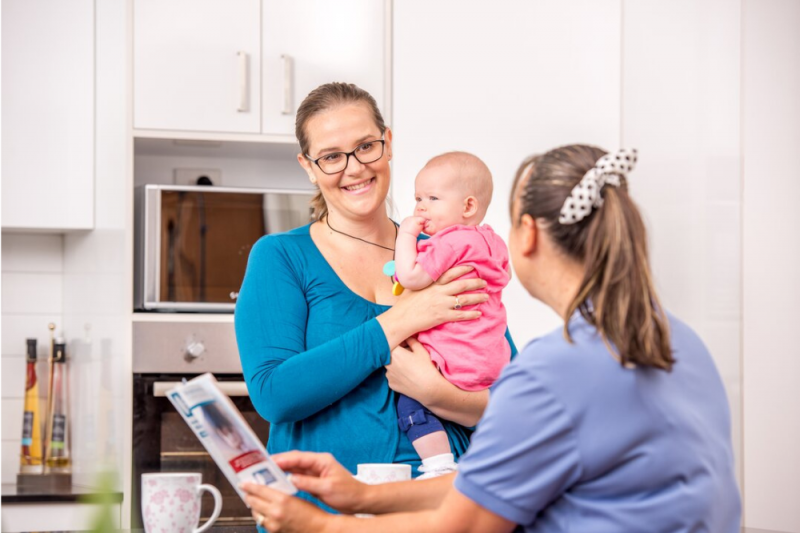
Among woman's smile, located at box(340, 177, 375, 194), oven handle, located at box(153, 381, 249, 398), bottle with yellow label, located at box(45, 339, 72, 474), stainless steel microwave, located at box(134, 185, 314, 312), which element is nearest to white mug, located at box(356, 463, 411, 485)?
woman's smile, located at box(340, 177, 375, 194)

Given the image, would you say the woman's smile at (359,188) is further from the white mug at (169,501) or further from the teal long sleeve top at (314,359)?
the white mug at (169,501)

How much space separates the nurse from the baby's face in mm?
500

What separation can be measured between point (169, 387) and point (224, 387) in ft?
0.51

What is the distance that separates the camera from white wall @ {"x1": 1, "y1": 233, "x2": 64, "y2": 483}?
3064 mm

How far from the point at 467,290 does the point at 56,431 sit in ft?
6.80

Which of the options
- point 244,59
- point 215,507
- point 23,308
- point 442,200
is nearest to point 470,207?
point 442,200

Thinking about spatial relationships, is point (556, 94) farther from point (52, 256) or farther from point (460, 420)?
point (52, 256)

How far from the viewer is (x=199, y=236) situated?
264 centimetres

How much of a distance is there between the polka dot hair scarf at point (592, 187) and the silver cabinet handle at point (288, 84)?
6.18ft

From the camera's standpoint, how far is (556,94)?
2.69 m

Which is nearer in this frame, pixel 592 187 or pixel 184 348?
pixel 592 187

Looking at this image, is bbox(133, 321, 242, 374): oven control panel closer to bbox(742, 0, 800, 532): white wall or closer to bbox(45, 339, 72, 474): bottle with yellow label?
bbox(45, 339, 72, 474): bottle with yellow label

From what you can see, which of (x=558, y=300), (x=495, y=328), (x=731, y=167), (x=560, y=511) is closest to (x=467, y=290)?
(x=495, y=328)

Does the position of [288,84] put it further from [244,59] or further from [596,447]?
[596,447]
